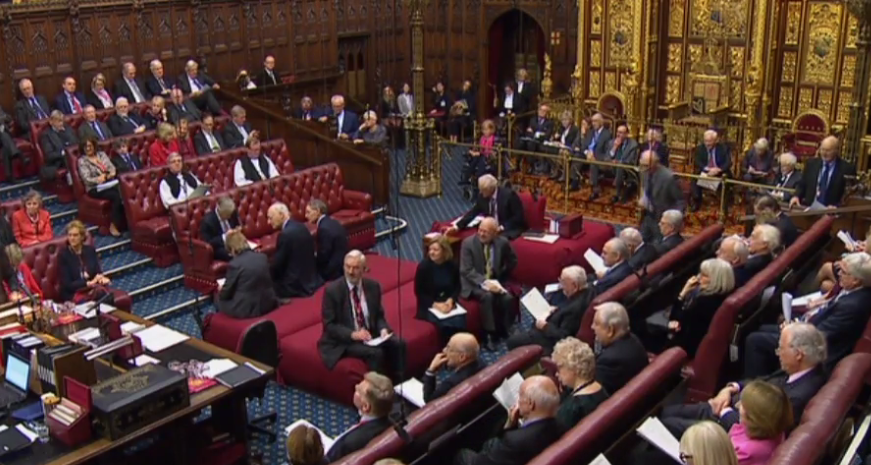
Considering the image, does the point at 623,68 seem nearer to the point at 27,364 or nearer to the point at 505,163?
the point at 505,163

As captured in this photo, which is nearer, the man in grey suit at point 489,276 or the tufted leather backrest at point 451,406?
the tufted leather backrest at point 451,406

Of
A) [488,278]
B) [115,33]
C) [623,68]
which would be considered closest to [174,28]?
[115,33]

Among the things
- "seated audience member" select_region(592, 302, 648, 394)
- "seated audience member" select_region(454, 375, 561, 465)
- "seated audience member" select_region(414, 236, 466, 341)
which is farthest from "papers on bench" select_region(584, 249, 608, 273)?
"seated audience member" select_region(454, 375, 561, 465)

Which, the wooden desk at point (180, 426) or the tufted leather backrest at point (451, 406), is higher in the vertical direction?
the tufted leather backrest at point (451, 406)

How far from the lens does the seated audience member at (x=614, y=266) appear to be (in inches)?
269

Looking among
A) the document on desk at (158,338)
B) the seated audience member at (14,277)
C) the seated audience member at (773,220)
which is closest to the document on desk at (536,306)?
the seated audience member at (773,220)

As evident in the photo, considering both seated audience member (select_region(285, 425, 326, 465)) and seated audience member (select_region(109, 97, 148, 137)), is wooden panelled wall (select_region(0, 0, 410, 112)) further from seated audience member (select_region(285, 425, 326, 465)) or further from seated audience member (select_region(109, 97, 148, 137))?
seated audience member (select_region(285, 425, 326, 465))

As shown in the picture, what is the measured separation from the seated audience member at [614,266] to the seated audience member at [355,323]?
5.04 ft

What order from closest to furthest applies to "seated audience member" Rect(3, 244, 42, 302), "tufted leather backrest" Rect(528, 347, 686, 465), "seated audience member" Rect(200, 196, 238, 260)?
"tufted leather backrest" Rect(528, 347, 686, 465) → "seated audience member" Rect(3, 244, 42, 302) → "seated audience member" Rect(200, 196, 238, 260)

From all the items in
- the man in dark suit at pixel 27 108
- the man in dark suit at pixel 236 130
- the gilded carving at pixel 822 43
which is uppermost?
the gilded carving at pixel 822 43

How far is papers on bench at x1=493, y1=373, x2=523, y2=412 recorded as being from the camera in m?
4.75

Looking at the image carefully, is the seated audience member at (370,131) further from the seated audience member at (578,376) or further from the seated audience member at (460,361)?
the seated audience member at (578,376)

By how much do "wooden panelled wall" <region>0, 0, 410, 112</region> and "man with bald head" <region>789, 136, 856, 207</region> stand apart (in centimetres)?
455

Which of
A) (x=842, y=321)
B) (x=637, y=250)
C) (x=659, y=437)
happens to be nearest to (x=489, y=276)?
(x=637, y=250)
